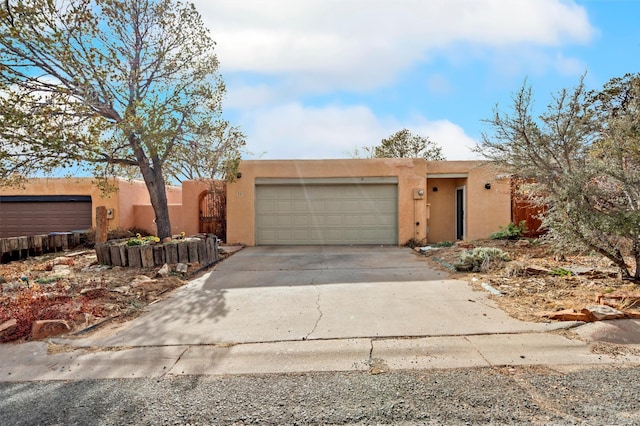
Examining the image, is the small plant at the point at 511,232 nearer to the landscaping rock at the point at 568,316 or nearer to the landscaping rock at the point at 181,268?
the landscaping rock at the point at 568,316

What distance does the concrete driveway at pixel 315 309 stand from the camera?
393cm

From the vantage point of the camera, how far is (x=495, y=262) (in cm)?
700

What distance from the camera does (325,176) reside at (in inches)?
455

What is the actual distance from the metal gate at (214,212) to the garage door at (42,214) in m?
4.41

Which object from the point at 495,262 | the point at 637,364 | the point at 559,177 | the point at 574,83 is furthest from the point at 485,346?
the point at 574,83

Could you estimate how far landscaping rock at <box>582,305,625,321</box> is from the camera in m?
3.95

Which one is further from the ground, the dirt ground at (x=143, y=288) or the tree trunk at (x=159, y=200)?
the tree trunk at (x=159, y=200)

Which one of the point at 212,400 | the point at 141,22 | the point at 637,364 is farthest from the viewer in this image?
the point at 141,22

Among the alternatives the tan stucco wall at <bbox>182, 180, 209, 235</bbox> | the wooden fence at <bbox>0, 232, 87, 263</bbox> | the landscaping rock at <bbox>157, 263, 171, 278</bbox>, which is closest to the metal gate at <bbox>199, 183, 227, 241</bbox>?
the tan stucco wall at <bbox>182, 180, 209, 235</bbox>

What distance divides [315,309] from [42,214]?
13563 millimetres

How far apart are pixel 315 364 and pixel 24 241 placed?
10.3 metres

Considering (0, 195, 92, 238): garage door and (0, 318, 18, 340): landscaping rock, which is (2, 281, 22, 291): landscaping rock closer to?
(0, 318, 18, 340): landscaping rock

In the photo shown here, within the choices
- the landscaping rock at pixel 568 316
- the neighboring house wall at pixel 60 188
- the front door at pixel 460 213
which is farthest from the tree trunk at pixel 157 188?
the front door at pixel 460 213

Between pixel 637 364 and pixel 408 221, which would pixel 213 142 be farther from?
pixel 637 364
